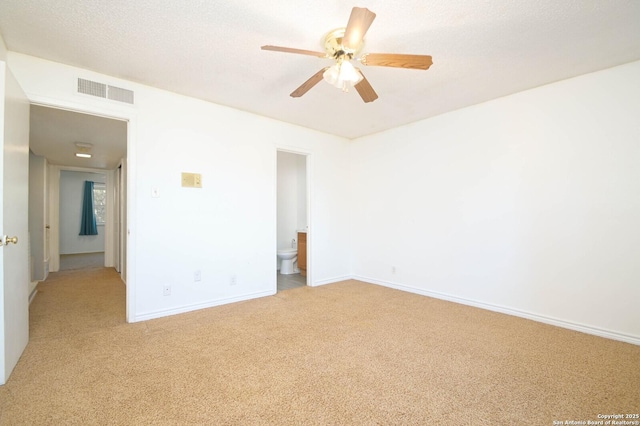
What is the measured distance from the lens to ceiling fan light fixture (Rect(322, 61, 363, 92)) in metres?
1.88

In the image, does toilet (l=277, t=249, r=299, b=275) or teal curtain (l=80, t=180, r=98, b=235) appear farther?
teal curtain (l=80, t=180, r=98, b=235)

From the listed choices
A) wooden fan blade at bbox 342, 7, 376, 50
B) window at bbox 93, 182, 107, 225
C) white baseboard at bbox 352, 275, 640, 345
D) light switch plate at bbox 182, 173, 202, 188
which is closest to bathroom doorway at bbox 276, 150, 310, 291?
white baseboard at bbox 352, 275, 640, 345

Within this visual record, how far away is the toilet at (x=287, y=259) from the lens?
196 inches

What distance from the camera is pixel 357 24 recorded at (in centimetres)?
153

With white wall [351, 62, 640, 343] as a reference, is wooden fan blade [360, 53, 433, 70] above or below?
above

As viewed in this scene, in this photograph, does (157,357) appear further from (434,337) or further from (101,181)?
(101,181)

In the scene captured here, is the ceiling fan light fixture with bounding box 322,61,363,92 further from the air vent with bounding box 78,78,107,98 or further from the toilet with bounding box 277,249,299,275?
the toilet with bounding box 277,249,299,275

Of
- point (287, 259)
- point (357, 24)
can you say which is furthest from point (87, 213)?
point (357, 24)

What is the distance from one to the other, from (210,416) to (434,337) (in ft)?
6.03

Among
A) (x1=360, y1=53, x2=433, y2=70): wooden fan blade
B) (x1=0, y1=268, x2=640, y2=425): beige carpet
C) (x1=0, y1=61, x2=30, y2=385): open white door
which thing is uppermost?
(x1=360, y1=53, x2=433, y2=70): wooden fan blade

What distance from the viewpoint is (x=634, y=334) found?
2.33m

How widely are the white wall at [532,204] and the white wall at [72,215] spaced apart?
8197 mm

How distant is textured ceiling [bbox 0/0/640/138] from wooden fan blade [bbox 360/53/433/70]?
0.25 m

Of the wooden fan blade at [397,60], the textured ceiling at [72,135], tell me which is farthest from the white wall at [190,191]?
the wooden fan blade at [397,60]
